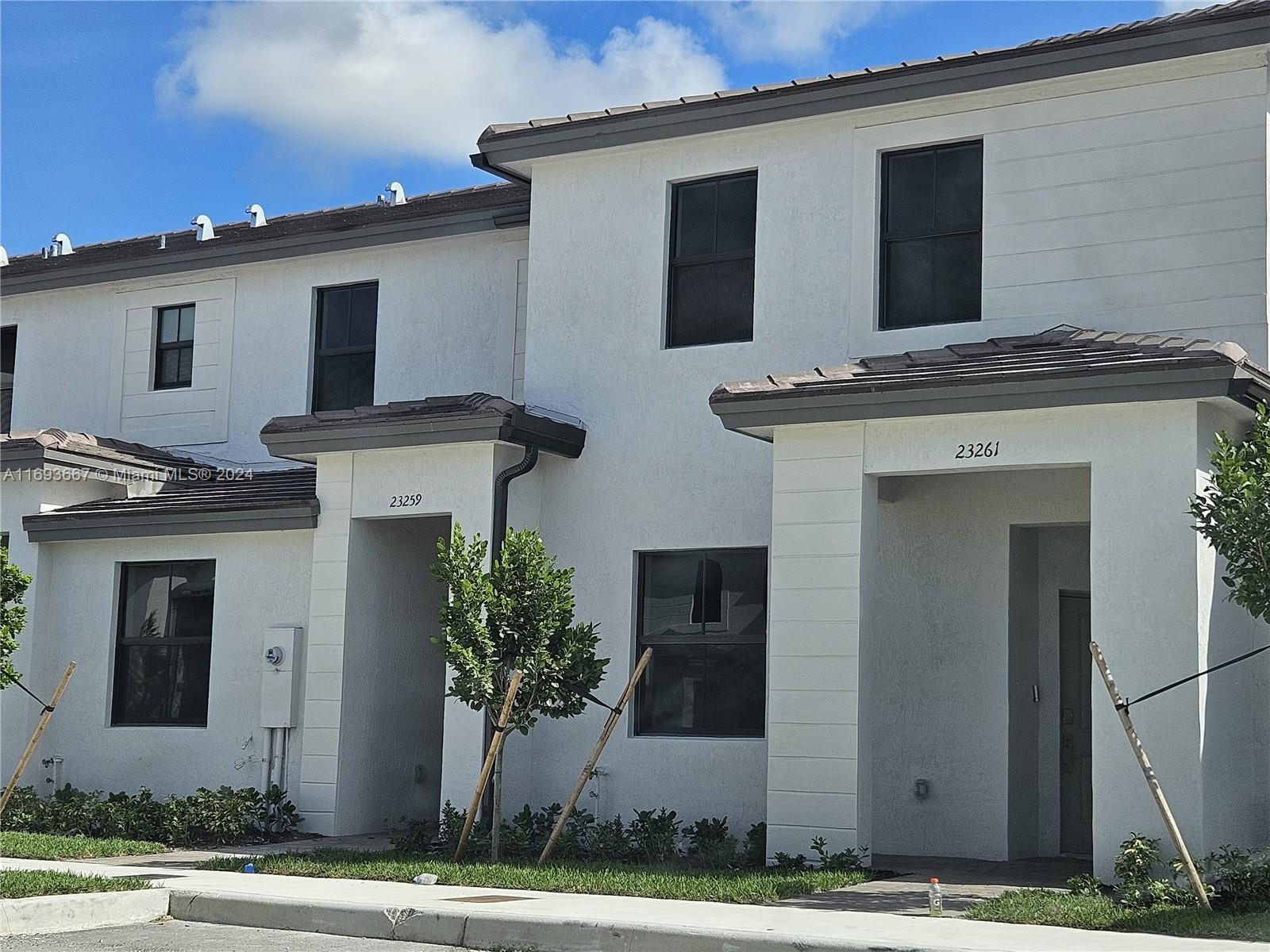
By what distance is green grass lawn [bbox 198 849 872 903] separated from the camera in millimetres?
10797

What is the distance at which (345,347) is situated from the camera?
18406 millimetres

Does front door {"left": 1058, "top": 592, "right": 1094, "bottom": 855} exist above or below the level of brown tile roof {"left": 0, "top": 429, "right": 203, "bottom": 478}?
below

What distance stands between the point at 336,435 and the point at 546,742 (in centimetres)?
360

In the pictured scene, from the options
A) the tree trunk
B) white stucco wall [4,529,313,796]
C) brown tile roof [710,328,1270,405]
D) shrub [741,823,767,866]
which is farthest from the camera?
white stucco wall [4,529,313,796]

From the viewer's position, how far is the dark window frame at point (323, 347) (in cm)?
1819

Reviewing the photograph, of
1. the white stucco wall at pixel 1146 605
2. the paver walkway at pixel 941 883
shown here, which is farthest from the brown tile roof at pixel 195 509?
the paver walkway at pixel 941 883

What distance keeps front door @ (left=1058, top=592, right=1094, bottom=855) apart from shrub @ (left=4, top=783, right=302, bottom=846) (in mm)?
7198

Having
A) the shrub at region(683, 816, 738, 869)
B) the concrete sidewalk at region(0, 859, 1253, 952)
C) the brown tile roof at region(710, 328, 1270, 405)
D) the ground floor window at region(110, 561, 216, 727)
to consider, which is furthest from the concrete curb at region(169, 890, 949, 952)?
the ground floor window at region(110, 561, 216, 727)

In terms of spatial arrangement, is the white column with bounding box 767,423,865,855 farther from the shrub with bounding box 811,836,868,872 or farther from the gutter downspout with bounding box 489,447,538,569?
the gutter downspout with bounding box 489,447,538,569

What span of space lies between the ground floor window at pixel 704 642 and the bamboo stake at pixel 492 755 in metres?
2.24

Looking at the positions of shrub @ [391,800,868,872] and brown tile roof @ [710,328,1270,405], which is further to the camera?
shrub @ [391,800,868,872]

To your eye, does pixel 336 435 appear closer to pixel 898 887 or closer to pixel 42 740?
pixel 42 740

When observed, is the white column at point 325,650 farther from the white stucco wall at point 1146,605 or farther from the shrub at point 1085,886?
the shrub at point 1085,886

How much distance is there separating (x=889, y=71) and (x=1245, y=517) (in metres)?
5.94
